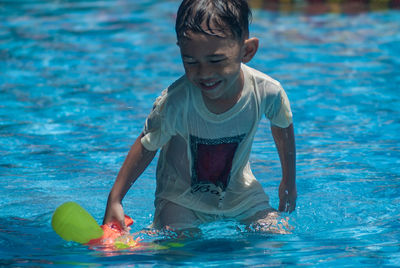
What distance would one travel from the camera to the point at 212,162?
3334mm

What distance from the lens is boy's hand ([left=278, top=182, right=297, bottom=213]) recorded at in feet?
11.3

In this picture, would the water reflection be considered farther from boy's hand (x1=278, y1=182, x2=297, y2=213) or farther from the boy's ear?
the boy's ear

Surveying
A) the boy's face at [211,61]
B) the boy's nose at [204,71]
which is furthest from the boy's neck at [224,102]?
the boy's nose at [204,71]

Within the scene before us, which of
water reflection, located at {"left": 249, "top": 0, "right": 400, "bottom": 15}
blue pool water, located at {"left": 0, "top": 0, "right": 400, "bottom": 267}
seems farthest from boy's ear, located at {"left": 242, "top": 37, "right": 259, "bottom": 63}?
water reflection, located at {"left": 249, "top": 0, "right": 400, "bottom": 15}

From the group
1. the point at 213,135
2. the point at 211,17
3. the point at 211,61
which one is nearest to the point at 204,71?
the point at 211,61

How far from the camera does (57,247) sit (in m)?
3.16

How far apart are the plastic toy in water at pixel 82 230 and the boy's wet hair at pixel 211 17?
37.1 inches

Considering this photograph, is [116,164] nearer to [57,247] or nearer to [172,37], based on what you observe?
[57,247]

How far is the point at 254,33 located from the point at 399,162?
4.77m

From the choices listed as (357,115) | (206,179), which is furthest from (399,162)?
(206,179)

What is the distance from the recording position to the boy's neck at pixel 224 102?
10.6 ft

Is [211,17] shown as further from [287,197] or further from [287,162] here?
[287,197]

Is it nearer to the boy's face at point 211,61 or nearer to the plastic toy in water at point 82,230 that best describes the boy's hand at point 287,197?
the boy's face at point 211,61

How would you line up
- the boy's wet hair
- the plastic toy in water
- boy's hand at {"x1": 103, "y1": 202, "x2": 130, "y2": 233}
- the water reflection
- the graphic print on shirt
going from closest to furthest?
the boy's wet hair
the plastic toy in water
boy's hand at {"x1": 103, "y1": 202, "x2": 130, "y2": 233}
the graphic print on shirt
the water reflection
